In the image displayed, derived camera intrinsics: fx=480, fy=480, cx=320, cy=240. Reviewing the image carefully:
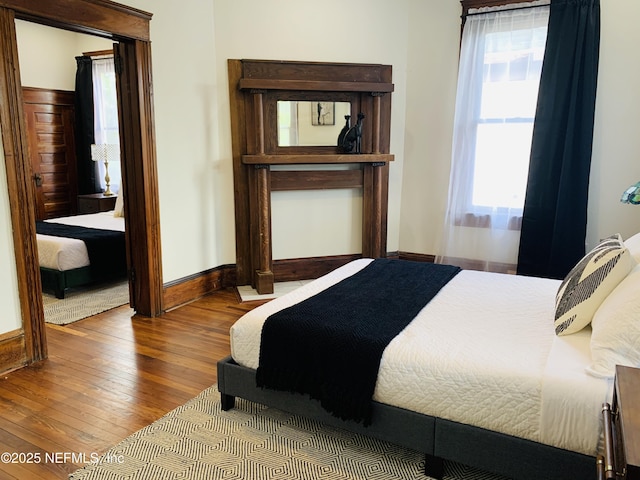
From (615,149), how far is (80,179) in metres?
6.63

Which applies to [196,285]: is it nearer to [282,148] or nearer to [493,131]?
[282,148]

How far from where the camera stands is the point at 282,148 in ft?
14.7

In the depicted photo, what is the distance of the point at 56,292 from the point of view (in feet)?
14.3

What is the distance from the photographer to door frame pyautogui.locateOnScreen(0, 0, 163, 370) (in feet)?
8.86

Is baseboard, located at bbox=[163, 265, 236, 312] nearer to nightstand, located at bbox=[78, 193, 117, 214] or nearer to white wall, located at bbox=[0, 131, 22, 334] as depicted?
white wall, located at bbox=[0, 131, 22, 334]

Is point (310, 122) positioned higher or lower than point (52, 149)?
higher

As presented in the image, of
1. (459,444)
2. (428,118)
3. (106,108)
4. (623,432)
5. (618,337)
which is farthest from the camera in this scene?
(106,108)

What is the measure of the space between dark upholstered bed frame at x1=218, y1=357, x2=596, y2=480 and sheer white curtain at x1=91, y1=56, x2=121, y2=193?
5503 mm

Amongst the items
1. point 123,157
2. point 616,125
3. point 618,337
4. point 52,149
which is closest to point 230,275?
point 123,157

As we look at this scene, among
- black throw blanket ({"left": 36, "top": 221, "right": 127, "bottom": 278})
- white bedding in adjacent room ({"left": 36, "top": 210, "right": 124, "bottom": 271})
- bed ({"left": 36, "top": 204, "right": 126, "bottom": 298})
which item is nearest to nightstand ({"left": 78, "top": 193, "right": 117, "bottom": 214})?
bed ({"left": 36, "top": 204, "right": 126, "bottom": 298})

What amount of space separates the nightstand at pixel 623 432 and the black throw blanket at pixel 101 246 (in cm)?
430

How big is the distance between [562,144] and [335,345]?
3257mm

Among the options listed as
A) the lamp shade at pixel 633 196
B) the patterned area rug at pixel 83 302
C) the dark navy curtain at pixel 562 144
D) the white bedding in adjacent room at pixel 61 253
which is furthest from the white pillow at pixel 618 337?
the white bedding in adjacent room at pixel 61 253

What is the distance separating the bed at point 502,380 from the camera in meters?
1.66
